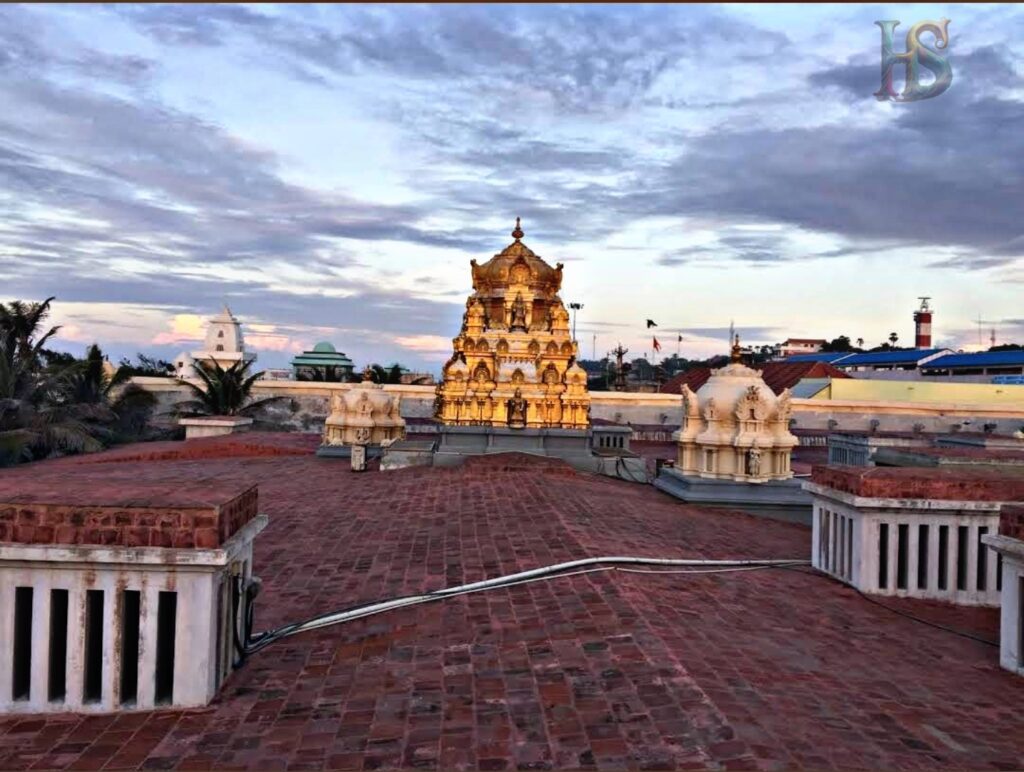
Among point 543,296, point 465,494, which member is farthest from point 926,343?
point 465,494

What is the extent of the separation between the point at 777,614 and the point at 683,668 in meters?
2.73

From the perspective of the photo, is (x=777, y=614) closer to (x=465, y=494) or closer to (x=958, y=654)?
(x=958, y=654)

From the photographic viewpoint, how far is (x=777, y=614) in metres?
8.12

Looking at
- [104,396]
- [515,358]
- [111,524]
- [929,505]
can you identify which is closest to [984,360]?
[515,358]

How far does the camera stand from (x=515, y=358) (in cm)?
2033

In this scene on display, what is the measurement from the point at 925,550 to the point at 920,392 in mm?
28401

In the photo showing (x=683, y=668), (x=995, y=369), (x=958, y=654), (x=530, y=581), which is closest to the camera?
(x=683, y=668)

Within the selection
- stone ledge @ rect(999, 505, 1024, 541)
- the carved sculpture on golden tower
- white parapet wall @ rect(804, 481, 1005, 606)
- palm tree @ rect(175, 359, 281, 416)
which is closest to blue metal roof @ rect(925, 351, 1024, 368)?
the carved sculpture on golden tower

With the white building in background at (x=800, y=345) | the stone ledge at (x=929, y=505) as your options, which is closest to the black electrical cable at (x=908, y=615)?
the stone ledge at (x=929, y=505)

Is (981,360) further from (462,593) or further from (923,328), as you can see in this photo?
(462,593)

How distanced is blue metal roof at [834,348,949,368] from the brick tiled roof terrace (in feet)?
165

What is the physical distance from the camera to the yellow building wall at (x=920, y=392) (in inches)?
1336

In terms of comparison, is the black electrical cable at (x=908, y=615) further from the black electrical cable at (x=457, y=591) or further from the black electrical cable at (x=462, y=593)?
the black electrical cable at (x=457, y=591)

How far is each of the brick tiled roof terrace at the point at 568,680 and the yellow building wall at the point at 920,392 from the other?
27476mm
